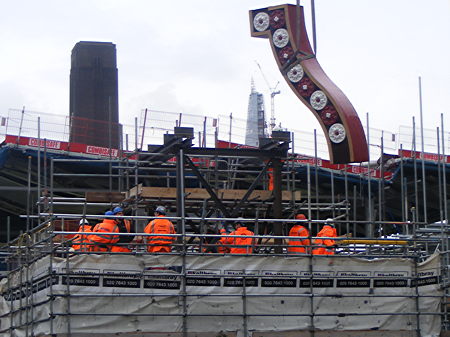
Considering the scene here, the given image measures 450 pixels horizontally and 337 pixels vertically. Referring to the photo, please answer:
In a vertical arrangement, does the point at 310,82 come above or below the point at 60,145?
above

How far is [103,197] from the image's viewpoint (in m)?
25.3

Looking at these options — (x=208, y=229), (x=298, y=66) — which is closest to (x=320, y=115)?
(x=298, y=66)

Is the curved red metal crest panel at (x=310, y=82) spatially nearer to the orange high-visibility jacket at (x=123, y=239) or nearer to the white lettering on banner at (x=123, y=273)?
the orange high-visibility jacket at (x=123, y=239)

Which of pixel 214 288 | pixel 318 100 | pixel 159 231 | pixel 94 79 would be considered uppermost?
pixel 94 79

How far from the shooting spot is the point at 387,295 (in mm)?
21312

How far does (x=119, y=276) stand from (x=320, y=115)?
13.9 m

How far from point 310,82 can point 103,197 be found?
32.2 feet

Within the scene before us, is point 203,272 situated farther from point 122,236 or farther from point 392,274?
point 392,274

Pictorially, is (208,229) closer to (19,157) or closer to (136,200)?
(136,200)

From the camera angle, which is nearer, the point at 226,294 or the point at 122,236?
the point at 226,294

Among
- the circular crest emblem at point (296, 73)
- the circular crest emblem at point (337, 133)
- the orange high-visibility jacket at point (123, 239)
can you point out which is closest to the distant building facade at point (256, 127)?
the circular crest emblem at point (296, 73)

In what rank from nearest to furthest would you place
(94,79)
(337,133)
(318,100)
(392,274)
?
(392,274)
(337,133)
(318,100)
(94,79)

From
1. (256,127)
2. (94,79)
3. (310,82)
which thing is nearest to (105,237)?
(310,82)

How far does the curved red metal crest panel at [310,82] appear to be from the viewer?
103ft
